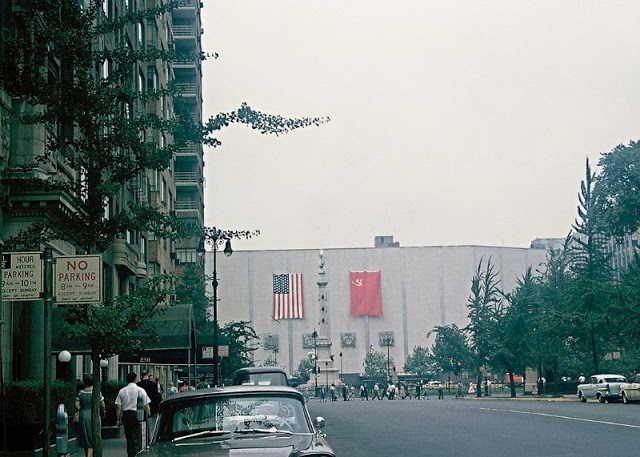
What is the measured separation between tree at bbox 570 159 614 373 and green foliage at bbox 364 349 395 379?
7041 cm

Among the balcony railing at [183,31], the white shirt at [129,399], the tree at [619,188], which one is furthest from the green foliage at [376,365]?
the white shirt at [129,399]

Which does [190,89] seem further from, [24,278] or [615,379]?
[24,278]

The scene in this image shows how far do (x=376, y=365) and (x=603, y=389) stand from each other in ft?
295

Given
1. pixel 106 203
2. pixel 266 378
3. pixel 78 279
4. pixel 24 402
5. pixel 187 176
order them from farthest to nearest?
pixel 187 176 < pixel 266 378 < pixel 24 402 < pixel 106 203 < pixel 78 279

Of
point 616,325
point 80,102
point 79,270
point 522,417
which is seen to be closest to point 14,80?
point 80,102

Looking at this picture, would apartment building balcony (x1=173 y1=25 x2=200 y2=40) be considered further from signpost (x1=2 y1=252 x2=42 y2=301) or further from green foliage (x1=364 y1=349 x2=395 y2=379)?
signpost (x1=2 y1=252 x2=42 y2=301)

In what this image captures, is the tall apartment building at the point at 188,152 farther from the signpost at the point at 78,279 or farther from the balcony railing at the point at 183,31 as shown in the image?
the signpost at the point at 78,279

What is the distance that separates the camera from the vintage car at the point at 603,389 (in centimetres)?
4897

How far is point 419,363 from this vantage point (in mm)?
139500

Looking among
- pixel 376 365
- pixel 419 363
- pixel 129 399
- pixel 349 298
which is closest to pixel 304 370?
pixel 376 365

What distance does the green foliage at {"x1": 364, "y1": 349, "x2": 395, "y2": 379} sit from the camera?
454 ft

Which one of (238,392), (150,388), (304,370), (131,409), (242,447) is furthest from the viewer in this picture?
(304,370)

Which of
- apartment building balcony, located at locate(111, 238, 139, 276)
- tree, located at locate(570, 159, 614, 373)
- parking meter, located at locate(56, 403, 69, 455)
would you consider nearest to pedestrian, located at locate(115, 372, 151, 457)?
parking meter, located at locate(56, 403, 69, 455)

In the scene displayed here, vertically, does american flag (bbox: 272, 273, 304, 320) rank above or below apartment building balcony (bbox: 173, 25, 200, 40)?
below
